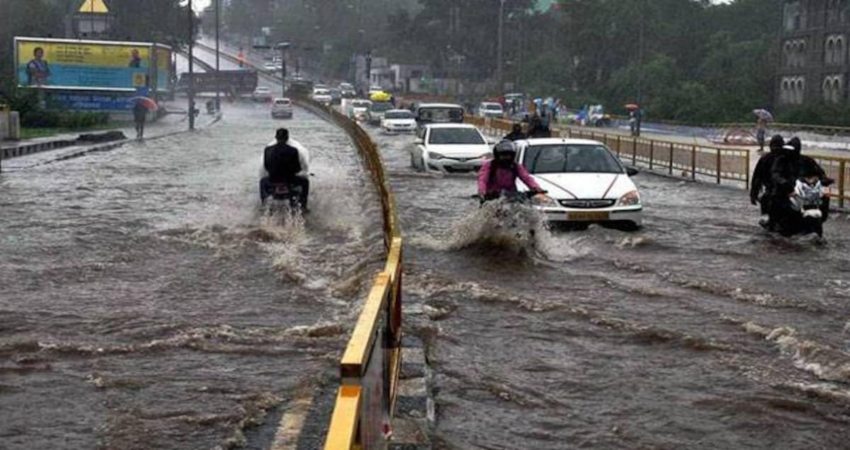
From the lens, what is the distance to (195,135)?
52250mm

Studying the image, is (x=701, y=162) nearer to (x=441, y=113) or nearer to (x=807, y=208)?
(x=807, y=208)

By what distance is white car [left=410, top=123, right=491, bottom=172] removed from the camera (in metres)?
29.4

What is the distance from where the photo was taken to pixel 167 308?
38.5 feet

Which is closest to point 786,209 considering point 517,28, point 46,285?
point 46,285

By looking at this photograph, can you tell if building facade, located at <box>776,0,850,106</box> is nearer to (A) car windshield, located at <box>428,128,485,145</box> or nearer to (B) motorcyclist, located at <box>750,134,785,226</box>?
(A) car windshield, located at <box>428,128,485,145</box>

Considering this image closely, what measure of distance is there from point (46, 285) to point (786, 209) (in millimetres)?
→ 10262

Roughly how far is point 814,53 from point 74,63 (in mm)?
42672

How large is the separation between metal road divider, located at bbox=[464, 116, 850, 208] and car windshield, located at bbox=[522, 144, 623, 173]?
5.51 meters

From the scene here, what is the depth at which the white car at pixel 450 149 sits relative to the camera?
29.4 m

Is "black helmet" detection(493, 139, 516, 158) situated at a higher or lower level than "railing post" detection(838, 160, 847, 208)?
higher

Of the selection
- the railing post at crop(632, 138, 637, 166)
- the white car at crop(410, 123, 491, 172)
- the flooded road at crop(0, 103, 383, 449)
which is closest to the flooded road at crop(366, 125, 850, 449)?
the flooded road at crop(0, 103, 383, 449)

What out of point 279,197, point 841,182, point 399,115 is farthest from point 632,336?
point 399,115

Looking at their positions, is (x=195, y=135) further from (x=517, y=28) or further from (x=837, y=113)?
(x=517, y=28)

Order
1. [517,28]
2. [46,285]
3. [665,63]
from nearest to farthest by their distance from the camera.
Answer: [46,285] < [665,63] < [517,28]
